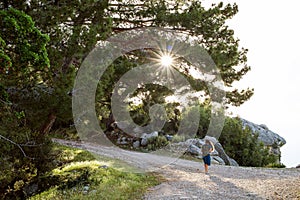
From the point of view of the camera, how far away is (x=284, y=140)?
34.4 metres

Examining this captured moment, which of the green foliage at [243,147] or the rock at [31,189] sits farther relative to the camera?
the green foliage at [243,147]

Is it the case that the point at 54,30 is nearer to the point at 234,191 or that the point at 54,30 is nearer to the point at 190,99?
the point at 234,191

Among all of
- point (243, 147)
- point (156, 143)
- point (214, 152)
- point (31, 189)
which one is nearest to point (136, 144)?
point (156, 143)

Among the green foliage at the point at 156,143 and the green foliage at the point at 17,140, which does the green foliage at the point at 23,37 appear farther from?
the green foliage at the point at 156,143

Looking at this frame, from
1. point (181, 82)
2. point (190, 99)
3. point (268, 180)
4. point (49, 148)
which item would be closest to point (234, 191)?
point (268, 180)

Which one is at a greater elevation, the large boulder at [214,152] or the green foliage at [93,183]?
the large boulder at [214,152]

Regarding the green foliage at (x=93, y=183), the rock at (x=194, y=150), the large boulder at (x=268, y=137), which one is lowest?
the green foliage at (x=93, y=183)

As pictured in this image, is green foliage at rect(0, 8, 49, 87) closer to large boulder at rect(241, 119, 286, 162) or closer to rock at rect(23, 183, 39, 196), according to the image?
rock at rect(23, 183, 39, 196)

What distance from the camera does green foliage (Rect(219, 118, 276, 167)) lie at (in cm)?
2467

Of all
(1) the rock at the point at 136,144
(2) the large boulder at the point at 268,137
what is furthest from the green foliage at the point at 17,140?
(2) the large boulder at the point at 268,137

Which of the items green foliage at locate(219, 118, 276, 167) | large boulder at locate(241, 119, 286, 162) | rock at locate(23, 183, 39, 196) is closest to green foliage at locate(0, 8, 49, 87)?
rock at locate(23, 183, 39, 196)

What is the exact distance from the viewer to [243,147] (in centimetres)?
2573

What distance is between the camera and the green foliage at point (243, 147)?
2467cm

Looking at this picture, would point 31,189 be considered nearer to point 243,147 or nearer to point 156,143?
point 156,143
